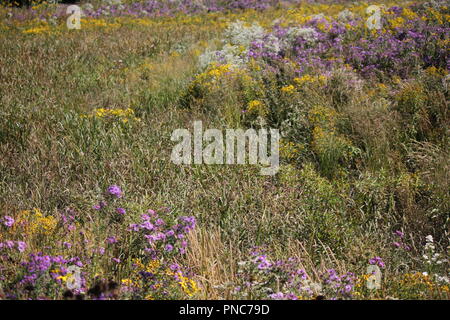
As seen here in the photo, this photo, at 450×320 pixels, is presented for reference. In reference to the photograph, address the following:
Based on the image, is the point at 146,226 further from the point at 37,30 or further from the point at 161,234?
the point at 37,30

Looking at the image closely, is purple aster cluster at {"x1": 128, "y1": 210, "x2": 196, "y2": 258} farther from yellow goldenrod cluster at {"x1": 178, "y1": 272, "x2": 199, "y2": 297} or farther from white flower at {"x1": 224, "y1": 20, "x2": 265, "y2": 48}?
white flower at {"x1": 224, "y1": 20, "x2": 265, "y2": 48}

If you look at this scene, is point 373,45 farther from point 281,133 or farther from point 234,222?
point 234,222

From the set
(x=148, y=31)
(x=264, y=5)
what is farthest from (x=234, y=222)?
(x=264, y=5)

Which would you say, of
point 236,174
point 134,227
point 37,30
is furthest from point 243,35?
point 134,227

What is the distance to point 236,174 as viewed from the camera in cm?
462

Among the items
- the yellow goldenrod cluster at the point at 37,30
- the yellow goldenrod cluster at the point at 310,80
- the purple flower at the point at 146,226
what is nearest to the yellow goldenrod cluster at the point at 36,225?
the purple flower at the point at 146,226

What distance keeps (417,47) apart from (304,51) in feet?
6.53

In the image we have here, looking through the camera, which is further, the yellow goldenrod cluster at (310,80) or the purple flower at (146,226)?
the yellow goldenrod cluster at (310,80)

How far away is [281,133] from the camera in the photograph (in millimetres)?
5512

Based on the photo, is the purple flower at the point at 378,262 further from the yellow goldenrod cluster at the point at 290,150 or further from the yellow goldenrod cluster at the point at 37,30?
the yellow goldenrod cluster at the point at 37,30

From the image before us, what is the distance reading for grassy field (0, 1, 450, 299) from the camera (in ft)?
9.66

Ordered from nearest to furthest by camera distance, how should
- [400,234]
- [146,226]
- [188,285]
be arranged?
[188,285], [146,226], [400,234]

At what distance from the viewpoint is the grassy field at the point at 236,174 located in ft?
9.66

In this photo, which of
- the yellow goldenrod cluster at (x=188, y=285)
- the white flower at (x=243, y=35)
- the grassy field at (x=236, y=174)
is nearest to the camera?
the yellow goldenrod cluster at (x=188, y=285)
